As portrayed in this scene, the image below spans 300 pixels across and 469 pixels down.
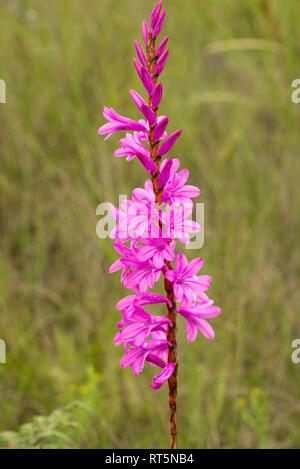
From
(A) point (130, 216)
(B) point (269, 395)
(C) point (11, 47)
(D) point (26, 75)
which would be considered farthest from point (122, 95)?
(A) point (130, 216)

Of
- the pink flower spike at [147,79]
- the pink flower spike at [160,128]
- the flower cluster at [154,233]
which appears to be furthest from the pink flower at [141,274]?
the pink flower spike at [147,79]

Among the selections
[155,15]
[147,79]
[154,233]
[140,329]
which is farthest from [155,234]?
[155,15]

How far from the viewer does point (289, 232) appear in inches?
143

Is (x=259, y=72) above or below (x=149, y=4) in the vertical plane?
below

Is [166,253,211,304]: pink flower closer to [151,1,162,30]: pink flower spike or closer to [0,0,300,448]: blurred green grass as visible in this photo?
[151,1,162,30]: pink flower spike

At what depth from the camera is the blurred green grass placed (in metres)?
Result: 2.84

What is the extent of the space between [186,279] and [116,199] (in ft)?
7.79

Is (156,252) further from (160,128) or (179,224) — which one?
(160,128)

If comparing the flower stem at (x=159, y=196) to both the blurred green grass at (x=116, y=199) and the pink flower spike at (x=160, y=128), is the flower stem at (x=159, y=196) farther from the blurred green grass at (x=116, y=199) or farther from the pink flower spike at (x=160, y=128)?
the blurred green grass at (x=116, y=199)

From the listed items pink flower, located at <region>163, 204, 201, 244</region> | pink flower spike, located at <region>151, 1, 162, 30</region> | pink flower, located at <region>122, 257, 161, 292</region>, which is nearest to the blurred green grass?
pink flower, located at <region>122, 257, 161, 292</region>

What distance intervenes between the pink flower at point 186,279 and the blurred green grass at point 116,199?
105cm

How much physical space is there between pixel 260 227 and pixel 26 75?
2315 mm

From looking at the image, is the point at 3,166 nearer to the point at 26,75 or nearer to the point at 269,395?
the point at 26,75
